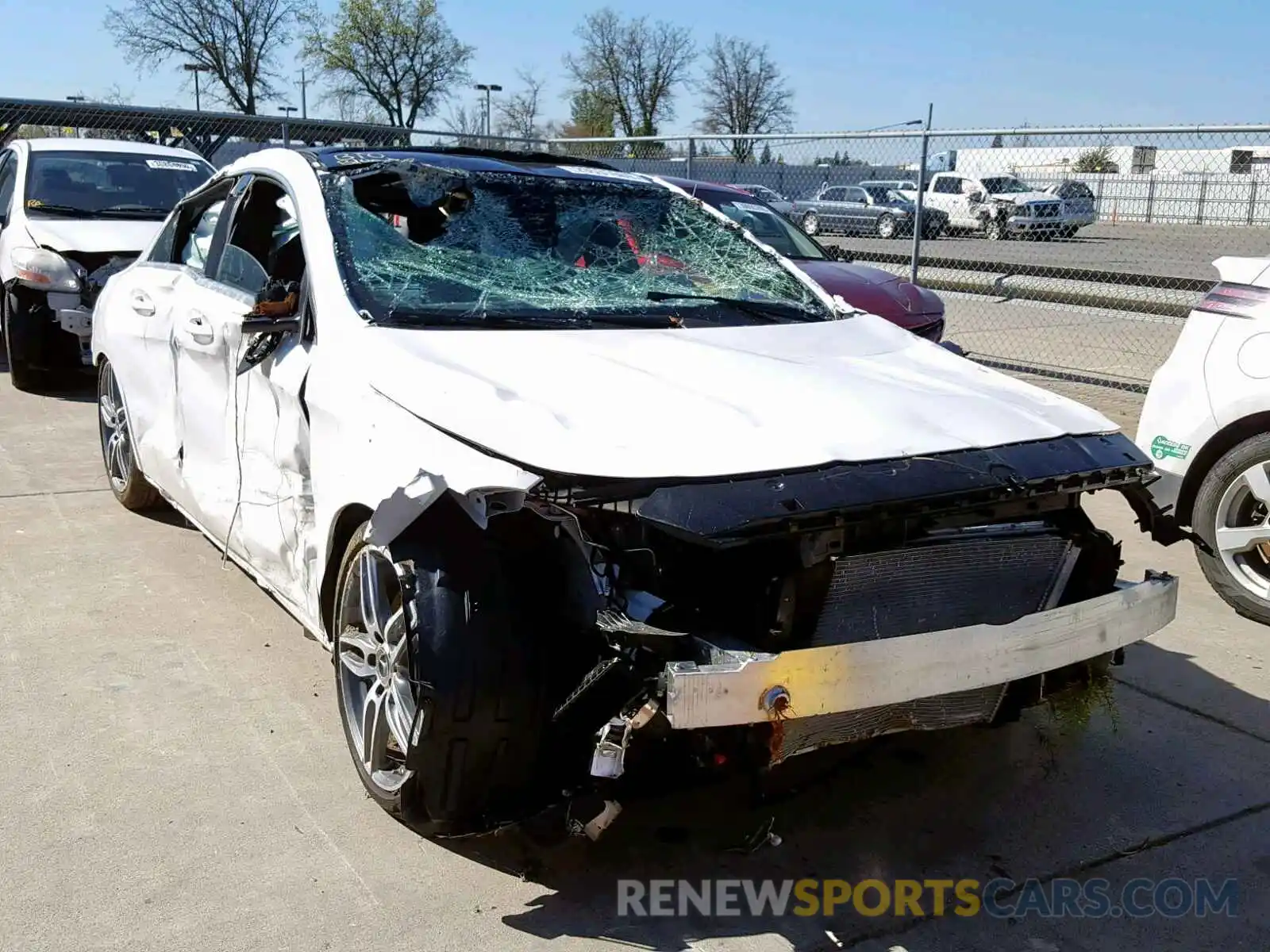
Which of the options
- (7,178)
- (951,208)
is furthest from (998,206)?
(7,178)

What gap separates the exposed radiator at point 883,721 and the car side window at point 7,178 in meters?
9.37

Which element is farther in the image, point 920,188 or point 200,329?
point 920,188

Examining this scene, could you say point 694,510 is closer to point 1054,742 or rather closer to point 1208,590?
point 1054,742

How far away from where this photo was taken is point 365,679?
3.35 meters

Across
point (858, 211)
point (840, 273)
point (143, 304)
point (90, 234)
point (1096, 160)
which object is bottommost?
point (143, 304)

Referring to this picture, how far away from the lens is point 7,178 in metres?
10.3

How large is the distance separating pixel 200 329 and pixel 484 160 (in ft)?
3.91

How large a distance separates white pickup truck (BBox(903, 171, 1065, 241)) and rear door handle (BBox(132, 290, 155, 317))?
7359 mm

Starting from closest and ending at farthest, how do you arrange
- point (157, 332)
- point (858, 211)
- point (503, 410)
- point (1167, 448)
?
point (503, 410)
point (157, 332)
point (1167, 448)
point (858, 211)

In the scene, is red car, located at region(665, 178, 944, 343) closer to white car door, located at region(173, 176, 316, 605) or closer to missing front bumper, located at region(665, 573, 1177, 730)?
white car door, located at region(173, 176, 316, 605)

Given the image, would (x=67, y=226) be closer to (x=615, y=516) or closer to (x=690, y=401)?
(x=690, y=401)

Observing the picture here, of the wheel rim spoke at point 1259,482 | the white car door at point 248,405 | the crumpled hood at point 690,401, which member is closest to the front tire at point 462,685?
the crumpled hood at point 690,401

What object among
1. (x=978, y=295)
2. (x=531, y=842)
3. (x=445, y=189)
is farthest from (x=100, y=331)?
(x=978, y=295)

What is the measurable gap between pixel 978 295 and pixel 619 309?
9.10 m
